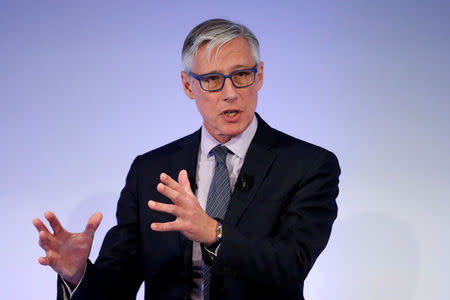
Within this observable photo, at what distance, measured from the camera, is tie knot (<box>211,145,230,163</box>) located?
2.21 metres

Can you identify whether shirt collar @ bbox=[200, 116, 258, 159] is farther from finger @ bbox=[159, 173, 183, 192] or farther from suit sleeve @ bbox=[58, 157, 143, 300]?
finger @ bbox=[159, 173, 183, 192]

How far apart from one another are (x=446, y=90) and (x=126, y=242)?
2.23m

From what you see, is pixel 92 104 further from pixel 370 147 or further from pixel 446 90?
pixel 446 90

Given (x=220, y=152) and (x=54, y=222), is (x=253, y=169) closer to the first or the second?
(x=220, y=152)

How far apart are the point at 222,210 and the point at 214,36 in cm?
69

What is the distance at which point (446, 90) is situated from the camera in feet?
11.1

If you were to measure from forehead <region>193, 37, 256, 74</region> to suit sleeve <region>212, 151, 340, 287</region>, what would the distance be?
1.63 feet

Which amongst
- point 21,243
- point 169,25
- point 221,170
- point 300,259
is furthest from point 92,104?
point 300,259

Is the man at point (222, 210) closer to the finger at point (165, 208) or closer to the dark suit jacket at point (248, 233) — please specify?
the dark suit jacket at point (248, 233)

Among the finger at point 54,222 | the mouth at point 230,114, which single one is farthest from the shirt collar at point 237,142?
the finger at point 54,222

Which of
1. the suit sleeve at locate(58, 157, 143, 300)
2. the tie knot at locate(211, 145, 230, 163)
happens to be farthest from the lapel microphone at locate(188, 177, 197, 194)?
the suit sleeve at locate(58, 157, 143, 300)

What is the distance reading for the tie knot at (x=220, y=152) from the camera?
7.25 feet

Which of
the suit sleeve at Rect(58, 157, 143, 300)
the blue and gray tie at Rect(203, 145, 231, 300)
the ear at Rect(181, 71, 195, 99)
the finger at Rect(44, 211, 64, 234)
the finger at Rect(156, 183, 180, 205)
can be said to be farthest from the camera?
the ear at Rect(181, 71, 195, 99)

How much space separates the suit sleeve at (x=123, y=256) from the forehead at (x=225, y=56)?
563mm
